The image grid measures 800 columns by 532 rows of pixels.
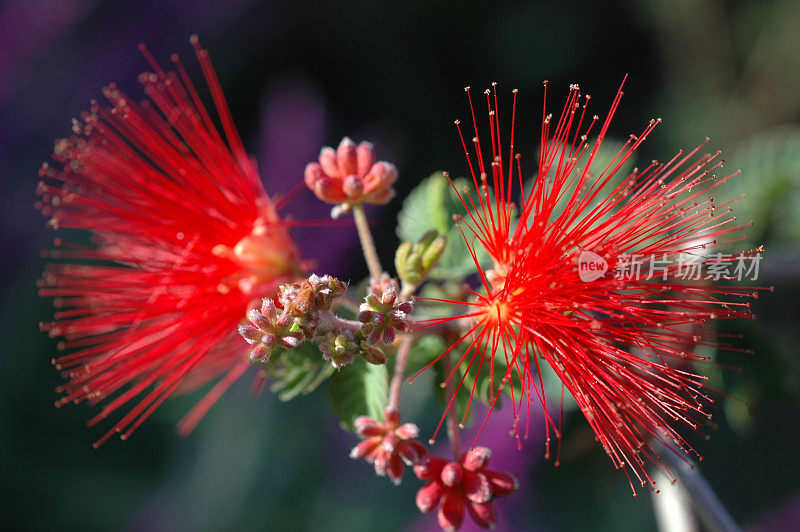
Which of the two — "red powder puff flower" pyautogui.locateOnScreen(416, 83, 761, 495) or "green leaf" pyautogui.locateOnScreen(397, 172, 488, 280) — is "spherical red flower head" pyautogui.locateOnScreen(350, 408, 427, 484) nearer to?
"red powder puff flower" pyautogui.locateOnScreen(416, 83, 761, 495)

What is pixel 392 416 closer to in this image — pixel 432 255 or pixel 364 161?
pixel 432 255

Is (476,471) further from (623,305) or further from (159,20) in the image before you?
(159,20)

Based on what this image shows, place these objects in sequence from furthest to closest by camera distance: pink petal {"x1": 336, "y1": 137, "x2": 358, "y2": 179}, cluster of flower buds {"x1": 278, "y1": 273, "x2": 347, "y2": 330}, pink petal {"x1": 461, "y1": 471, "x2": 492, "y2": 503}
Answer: pink petal {"x1": 336, "y1": 137, "x2": 358, "y2": 179} < pink petal {"x1": 461, "y1": 471, "x2": 492, "y2": 503} < cluster of flower buds {"x1": 278, "y1": 273, "x2": 347, "y2": 330}

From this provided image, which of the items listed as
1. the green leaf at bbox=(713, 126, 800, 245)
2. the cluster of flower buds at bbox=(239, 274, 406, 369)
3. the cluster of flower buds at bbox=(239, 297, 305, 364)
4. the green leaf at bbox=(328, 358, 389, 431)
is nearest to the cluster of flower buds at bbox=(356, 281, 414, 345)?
the cluster of flower buds at bbox=(239, 274, 406, 369)

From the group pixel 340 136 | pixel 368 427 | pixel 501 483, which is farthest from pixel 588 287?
pixel 340 136

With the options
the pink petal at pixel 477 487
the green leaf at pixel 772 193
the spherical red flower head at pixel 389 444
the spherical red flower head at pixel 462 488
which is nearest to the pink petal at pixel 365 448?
the spherical red flower head at pixel 389 444

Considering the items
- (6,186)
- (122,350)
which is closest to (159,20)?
(6,186)
